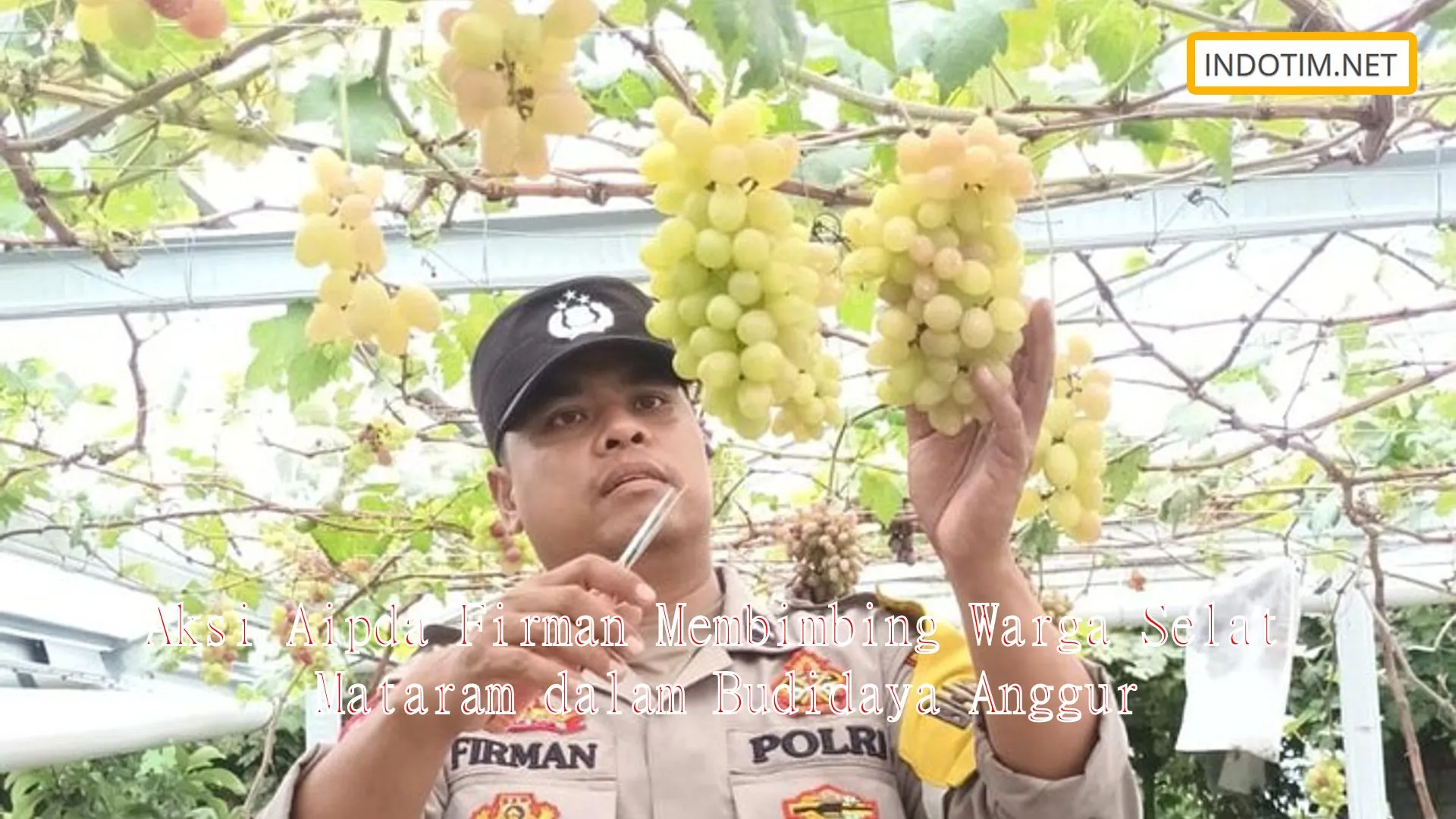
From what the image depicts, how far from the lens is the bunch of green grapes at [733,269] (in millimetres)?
1038

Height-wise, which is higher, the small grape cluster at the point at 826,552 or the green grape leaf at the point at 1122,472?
the green grape leaf at the point at 1122,472

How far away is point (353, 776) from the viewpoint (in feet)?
4.34

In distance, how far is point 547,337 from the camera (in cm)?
161

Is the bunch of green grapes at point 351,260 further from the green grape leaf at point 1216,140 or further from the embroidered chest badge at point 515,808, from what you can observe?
the green grape leaf at point 1216,140

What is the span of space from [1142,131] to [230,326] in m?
2.32

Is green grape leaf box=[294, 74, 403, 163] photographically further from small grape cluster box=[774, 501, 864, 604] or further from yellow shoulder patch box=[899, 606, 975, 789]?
small grape cluster box=[774, 501, 864, 604]

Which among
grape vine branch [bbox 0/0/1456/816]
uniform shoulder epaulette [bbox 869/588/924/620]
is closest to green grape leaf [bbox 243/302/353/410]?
grape vine branch [bbox 0/0/1456/816]

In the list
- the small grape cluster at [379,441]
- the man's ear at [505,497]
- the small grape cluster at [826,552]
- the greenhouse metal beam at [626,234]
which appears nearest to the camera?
the man's ear at [505,497]

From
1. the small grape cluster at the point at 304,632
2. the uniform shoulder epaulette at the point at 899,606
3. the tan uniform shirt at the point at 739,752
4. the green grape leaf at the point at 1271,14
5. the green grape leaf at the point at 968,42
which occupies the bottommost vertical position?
the tan uniform shirt at the point at 739,752

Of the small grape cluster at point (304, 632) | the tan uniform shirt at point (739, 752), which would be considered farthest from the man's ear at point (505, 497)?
the small grape cluster at point (304, 632)

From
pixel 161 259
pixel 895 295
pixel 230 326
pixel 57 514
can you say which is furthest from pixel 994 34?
pixel 57 514

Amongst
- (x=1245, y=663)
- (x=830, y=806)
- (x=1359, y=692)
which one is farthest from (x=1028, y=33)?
(x=1359, y=692)

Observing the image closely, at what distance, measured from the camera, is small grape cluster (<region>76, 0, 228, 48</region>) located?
3.08 feet

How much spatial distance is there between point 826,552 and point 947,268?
62.2 inches
